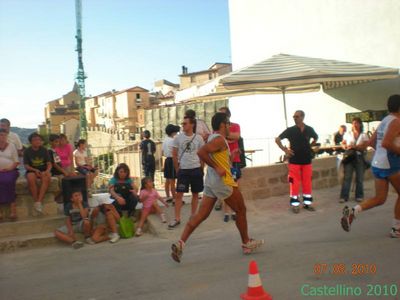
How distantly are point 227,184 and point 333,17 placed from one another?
32.8ft

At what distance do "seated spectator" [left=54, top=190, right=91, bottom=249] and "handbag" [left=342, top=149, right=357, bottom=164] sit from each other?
15.9 feet

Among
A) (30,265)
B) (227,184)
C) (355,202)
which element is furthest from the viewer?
(355,202)

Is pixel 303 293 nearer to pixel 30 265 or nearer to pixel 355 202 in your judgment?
pixel 30 265

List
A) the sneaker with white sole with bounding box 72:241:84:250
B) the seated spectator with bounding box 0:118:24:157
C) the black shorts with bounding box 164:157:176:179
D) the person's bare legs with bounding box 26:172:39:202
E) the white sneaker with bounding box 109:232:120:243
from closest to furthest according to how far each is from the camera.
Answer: the sneaker with white sole with bounding box 72:241:84:250 → the white sneaker with bounding box 109:232:120:243 → the person's bare legs with bounding box 26:172:39:202 → the seated spectator with bounding box 0:118:24:157 → the black shorts with bounding box 164:157:176:179

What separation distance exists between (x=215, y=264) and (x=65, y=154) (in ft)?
14.3

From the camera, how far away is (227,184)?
5.10 m

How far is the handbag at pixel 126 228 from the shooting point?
6.82 m

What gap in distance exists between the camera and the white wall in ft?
39.1

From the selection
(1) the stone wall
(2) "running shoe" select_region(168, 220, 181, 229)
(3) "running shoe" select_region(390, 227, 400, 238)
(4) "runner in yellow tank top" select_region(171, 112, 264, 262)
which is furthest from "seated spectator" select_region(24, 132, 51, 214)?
(3) "running shoe" select_region(390, 227, 400, 238)

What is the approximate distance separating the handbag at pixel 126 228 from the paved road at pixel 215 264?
0.19 metres

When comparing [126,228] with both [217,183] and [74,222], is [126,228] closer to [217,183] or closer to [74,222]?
[74,222]

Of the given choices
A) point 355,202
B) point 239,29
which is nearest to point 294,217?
point 355,202

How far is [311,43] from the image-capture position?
14203 millimetres

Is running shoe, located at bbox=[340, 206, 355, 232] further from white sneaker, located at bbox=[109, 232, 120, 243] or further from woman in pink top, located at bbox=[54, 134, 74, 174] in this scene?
woman in pink top, located at bbox=[54, 134, 74, 174]
